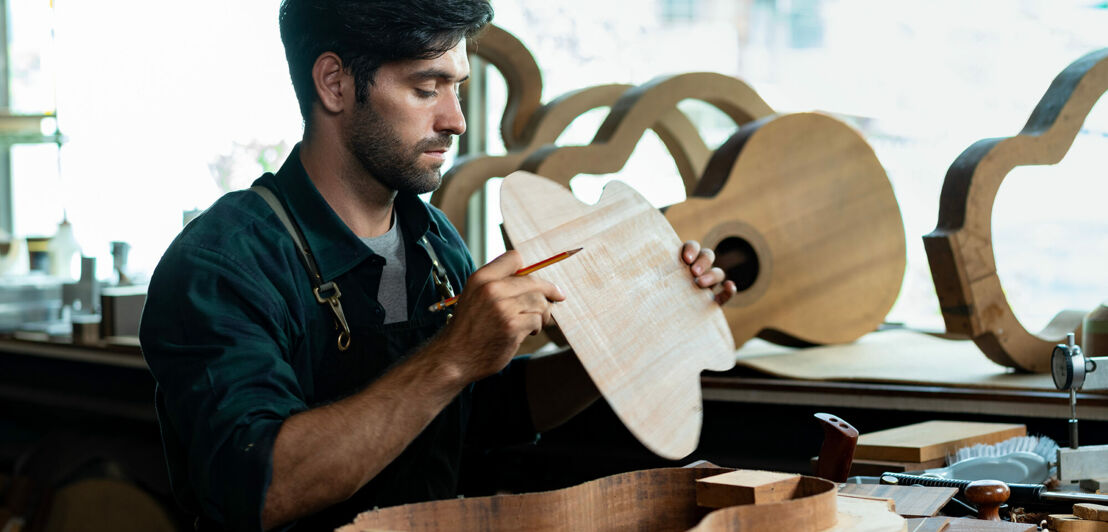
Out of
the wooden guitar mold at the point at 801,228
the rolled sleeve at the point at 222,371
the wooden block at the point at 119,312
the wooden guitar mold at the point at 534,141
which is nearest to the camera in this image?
the rolled sleeve at the point at 222,371

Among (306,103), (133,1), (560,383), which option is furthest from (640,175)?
(133,1)

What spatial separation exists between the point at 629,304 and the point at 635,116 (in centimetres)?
107

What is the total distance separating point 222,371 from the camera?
4.59ft

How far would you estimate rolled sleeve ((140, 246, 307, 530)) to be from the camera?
53.1 inches

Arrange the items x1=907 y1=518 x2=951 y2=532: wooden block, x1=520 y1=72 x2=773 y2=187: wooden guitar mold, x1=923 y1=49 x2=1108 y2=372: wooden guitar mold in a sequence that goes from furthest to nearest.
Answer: x1=520 y1=72 x2=773 y2=187: wooden guitar mold → x1=923 y1=49 x2=1108 y2=372: wooden guitar mold → x1=907 y1=518 x2=951 y2=532: wooden block

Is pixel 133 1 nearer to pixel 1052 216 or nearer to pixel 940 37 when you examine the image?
pixel 940 37

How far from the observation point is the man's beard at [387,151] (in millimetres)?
1628

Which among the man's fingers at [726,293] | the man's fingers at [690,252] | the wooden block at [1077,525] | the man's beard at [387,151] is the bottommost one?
the wooden block at [1077,525]

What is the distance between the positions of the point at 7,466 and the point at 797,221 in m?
2.90

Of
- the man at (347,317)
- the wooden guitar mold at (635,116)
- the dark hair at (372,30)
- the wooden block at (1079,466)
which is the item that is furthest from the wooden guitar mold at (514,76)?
the wooden block at (1079,466)

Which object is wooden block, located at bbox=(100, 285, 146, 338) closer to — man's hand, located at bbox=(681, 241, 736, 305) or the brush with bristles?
man's hand, located at bbox=(681, 241, 736, 305)

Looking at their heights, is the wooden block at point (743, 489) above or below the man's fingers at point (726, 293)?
below

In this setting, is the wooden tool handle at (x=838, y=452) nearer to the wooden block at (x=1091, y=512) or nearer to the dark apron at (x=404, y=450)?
the wooden block at (x=1091, y=512)

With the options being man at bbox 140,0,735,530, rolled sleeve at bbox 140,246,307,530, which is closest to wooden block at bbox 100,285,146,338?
man at bbox 140,0,735,530
